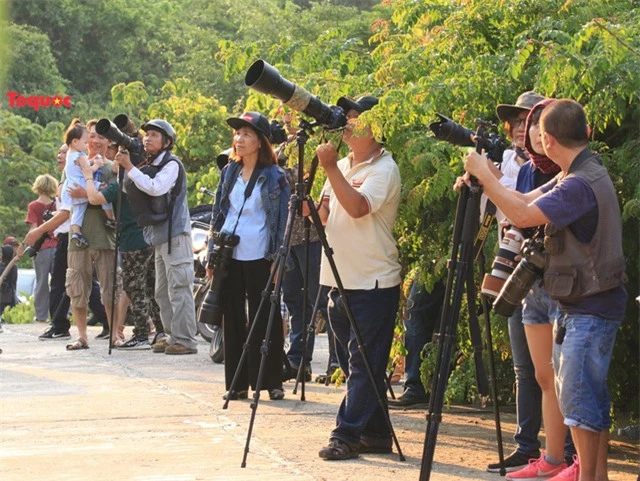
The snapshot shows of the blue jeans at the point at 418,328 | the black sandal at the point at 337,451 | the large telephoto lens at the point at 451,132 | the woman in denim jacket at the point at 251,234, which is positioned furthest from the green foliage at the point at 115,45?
the large telephoto lens at the point at 451,132

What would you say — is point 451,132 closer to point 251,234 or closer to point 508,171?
point 508,171

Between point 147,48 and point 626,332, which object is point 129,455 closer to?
point 626,332

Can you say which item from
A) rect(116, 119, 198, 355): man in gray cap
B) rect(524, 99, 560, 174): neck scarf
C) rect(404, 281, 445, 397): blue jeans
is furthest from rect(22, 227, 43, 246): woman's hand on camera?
rect(524, 99, 560, 174): neck scarf

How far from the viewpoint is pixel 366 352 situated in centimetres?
689

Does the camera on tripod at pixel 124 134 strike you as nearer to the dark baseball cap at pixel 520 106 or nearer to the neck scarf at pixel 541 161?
the dark baseball cap at pixel 520 106

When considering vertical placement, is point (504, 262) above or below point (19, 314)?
above

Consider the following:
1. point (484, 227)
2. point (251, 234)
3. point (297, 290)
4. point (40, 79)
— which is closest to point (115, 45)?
point (40, 79)

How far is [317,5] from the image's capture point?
37.8 m

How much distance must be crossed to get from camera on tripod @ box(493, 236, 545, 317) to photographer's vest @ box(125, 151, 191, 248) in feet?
21.2

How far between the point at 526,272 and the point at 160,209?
6549mm

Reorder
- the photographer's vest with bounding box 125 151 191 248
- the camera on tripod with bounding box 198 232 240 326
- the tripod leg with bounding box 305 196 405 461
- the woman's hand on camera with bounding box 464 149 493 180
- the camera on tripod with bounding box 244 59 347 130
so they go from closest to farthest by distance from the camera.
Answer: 1. the woman's hand on camera with bounding box 464 149 493 180
2. the camera on tripod with bounding box 244 59 347 130
3. the tripod leg with bounding box 305 196 405 461
4. the camera on tripod with bounding box 198 232 240 326
5. the photographer's vest with bounding box 125 151 191 248

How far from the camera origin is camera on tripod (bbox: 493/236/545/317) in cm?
561

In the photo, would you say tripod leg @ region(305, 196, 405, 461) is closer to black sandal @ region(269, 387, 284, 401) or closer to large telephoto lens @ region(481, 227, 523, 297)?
large telephoto lens @ region(481, 227, 523, 297)

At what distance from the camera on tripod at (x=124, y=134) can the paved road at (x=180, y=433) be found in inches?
79.7
